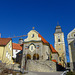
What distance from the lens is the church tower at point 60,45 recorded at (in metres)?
50.5

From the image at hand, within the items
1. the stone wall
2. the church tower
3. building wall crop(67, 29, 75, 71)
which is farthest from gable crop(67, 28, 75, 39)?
the church tower

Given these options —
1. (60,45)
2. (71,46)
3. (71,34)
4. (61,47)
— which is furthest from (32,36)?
(60,45)

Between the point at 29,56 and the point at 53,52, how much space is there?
51.2 ft

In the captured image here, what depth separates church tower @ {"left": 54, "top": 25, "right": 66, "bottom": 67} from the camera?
166ft

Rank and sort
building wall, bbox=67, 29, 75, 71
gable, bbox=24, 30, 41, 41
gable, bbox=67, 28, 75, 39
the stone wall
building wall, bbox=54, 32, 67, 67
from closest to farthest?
the stone wall, building wall, bbox=67, 29, 75, 71, gable, bbox=67, 28, 75, 39, gable, bbox=24, 30, 41, 41, building wall, bbox=54, 32, 67, 67

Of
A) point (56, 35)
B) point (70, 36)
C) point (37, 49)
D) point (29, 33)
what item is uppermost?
point (56, 35)

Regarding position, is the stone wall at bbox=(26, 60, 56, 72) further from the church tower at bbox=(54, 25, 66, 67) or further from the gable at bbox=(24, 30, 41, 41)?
the church tower at bbox=(54, 25, 66, 67)

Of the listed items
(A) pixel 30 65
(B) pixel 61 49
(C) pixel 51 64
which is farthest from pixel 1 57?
(B) pixel 61 49

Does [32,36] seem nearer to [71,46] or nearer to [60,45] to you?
[71,46]

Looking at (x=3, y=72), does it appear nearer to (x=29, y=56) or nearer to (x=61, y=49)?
(x=29, y=56)

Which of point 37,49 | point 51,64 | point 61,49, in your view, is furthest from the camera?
point 61,49

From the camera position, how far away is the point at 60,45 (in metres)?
55.0

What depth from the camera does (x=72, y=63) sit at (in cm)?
2638

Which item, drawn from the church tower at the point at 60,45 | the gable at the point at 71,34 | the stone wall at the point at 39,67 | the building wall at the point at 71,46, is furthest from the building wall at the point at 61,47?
the stone wall at the point at 39,67
